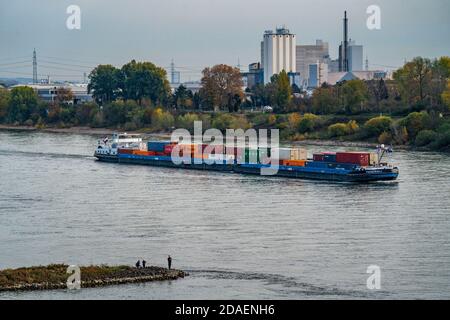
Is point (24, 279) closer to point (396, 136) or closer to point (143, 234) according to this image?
point (143, 234)

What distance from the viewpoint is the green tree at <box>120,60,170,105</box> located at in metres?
61.3

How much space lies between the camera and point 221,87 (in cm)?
5659

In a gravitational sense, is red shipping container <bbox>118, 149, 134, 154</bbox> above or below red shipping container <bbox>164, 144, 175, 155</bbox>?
below

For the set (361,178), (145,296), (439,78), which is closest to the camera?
(145,296)

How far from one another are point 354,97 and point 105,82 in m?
20.6

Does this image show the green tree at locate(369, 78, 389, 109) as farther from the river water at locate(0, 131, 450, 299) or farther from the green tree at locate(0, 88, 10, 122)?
the green tree at locate(0, 88, 10, 122)

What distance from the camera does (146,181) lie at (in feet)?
94.1

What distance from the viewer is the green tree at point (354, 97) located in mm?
48344

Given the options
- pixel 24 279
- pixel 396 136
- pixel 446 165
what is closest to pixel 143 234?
pixel 24 279

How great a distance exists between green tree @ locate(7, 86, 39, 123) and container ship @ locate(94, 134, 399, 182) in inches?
991

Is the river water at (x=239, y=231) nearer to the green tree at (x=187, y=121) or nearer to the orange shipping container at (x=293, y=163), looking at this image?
the orange shipping container at (x=293, y=163)

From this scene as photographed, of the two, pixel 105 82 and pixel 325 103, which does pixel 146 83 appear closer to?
pixel 105 82

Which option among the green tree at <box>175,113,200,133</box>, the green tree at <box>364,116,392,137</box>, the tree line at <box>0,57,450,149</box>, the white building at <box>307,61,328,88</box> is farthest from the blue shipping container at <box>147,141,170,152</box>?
the white building at <box>307,61,328,88</box>

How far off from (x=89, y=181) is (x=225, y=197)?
205 inches
